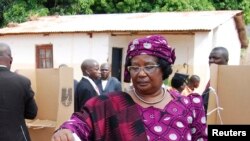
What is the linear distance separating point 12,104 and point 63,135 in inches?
65.4

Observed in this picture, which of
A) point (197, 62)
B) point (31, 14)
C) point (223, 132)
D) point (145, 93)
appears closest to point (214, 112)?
point (223, 132)

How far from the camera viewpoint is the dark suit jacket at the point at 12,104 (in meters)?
3.39

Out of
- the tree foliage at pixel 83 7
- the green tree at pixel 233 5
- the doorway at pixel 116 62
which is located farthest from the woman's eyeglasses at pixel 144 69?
the green tree at pixel 233 5

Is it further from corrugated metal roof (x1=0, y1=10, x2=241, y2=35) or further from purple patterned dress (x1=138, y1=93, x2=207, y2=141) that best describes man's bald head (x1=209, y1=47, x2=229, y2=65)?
corrugated metal roof (x1=0, y1=10, x2=241, y2=35)

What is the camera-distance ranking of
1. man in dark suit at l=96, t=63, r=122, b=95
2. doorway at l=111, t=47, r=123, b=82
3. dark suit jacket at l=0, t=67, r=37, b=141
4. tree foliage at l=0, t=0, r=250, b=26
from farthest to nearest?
1. tree foliage at l=0, t=0, r=250, b=26
2. doorway at l=111, t=47, r=123, b=82
3. man in dark suit at l=96, t=63, r=122, b=95
4. dark suit jacket at l=0, t=67, r=37, b=141

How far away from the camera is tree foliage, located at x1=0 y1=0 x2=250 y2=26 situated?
17.0m

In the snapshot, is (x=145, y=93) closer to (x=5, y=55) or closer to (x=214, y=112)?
(x=214, y=112)

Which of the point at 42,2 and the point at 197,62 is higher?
the point at 42,2

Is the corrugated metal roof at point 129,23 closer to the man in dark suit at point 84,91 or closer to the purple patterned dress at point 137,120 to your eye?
the man in dark suit at point 84,91

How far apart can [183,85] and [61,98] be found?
6.93 ft

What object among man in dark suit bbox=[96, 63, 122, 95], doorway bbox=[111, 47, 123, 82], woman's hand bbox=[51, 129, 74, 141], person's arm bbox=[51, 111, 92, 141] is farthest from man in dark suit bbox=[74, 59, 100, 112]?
doorway bbox=[111, 47, 123, 82]

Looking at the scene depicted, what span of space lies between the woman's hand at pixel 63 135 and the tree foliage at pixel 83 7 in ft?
50.1

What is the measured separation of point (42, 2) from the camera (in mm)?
17625

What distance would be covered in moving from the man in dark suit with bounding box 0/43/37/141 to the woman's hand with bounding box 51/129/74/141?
5.33 feet
